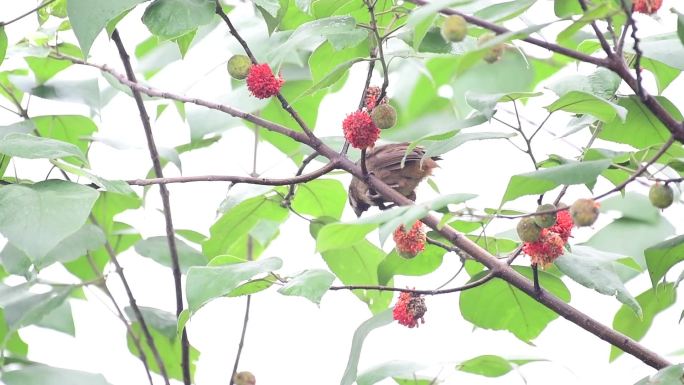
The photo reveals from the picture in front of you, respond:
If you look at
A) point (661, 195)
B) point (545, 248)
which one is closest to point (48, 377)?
point (545, 248)

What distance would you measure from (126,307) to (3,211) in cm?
59

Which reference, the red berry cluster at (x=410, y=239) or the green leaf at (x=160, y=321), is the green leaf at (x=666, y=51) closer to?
the red berry cluster at (x=410, y=239)

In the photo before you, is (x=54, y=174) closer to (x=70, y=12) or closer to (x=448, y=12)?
(x=70, y=12)

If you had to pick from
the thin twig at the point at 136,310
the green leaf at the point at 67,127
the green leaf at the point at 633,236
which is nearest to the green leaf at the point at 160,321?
the thin twig at the point at 136,310

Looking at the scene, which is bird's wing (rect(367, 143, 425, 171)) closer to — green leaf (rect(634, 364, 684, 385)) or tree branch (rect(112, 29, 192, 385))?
tree branch (rect(112, 29, 192, 385))

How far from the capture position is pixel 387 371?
923 mm

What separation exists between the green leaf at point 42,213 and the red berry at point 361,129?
23cm

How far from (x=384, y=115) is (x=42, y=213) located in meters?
0.31

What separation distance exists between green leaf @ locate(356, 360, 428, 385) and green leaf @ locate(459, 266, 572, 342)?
0.49ft

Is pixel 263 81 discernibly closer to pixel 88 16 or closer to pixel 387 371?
pixel 88 16

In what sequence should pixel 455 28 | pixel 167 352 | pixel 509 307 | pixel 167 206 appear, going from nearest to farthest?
pixel 455 28
pixel 509 307
pixel 167 206
pixel 167 352

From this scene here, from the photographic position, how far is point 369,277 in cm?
124

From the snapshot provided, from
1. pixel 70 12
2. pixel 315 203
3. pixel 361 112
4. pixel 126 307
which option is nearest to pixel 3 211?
pixel 70 12

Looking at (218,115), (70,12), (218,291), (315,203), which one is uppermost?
(218,115)
